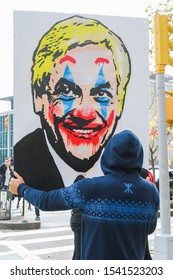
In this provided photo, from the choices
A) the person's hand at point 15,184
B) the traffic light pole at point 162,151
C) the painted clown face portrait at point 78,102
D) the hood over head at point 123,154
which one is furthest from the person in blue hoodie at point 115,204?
the traffic light pole at point 162,151

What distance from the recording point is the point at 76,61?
2.98 m

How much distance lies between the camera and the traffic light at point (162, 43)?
20.5 feet

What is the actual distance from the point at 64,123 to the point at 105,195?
900 millimetres

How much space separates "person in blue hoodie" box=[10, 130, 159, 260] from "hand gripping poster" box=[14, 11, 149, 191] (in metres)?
0.57

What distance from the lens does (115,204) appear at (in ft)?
7.18

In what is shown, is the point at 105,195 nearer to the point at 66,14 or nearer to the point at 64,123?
the point at 64,123

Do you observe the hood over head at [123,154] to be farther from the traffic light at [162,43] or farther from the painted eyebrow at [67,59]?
the traffic light at [162,43]

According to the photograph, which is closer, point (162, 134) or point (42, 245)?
point (162, 134)

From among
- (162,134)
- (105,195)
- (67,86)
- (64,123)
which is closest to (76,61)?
(67,86)

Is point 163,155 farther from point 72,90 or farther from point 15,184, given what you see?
point 15,184

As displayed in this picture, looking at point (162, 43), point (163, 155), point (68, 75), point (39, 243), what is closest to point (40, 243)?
point (39, 243)

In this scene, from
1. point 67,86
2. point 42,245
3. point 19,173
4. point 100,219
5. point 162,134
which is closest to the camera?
point 100,219

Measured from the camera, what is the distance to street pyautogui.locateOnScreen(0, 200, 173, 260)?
7492 millimetres

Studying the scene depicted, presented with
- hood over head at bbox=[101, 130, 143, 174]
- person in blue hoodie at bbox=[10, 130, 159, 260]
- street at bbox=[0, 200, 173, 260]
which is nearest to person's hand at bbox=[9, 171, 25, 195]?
person in blue hoodie at bbox=[10, 130, 159, 260]
